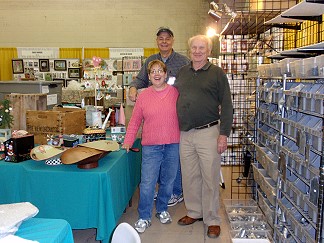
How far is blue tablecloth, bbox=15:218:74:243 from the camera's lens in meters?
1.42

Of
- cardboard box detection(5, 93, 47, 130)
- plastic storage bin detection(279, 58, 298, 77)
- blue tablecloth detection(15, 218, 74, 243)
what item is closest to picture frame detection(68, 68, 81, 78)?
cardboard box detection(5, 93, 47, 130)

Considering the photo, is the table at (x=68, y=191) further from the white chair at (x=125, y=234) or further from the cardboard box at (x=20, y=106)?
the white chair at (x=125, y=234)

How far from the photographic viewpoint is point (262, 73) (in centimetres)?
361

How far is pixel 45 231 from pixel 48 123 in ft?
6.02

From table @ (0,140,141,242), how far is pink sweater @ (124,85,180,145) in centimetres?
54

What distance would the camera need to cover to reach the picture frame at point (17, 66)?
33.5 feet

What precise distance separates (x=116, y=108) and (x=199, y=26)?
6.52m

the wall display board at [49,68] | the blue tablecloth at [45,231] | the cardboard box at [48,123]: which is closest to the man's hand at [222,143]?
the cardboard box at [48,123]

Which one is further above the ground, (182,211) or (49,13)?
(49,13)

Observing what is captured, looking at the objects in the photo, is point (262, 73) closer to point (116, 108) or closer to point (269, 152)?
point (269, 152)

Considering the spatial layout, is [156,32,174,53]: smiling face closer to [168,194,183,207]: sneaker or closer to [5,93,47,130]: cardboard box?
[5,93,47,130]: cardboard box

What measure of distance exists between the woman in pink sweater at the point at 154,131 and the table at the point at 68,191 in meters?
0.51

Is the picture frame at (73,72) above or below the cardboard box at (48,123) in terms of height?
above

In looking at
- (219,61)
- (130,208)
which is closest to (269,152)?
(130,208)
